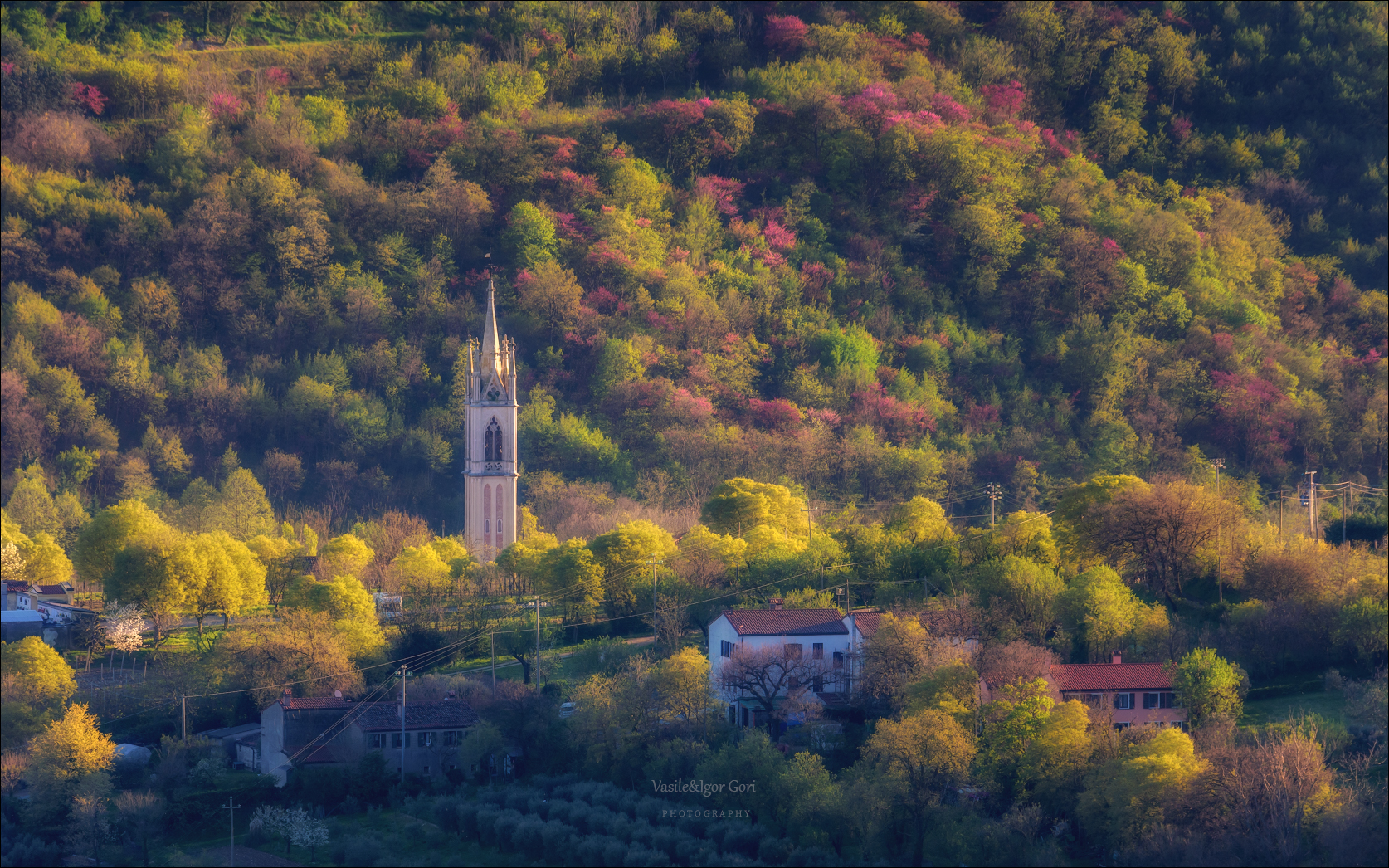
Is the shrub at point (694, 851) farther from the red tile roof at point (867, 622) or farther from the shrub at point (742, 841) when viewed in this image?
the red tile roof at point (867, 622)

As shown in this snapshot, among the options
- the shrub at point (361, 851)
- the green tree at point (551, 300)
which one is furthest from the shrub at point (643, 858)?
the green tree at point (551, 300)

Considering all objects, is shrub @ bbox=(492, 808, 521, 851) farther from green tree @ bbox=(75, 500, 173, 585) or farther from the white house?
green tree @ bbox=(75, 500, 173, 585)

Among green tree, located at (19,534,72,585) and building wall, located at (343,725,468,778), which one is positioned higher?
green tree, located at (19,534,72,585)

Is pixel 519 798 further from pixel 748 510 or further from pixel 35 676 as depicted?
pixel 748 510

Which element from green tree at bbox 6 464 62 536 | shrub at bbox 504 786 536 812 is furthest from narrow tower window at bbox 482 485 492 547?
shrub at bbox 504 786 536 812

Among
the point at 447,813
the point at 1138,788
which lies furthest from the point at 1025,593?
A: the point at 447,813

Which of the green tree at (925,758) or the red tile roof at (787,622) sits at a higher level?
the red tile roof at (787,622)
